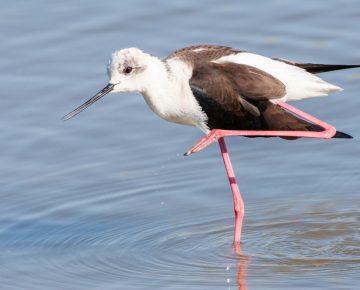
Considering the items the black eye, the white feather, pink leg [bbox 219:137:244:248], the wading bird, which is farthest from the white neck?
pink leg [bbox 219:137:244:248]

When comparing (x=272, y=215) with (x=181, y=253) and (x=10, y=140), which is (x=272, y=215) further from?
(x=10, y=140)

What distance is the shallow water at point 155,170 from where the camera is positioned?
Result: 8.02 metres

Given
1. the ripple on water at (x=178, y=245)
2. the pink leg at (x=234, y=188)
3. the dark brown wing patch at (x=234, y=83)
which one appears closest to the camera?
the ripple on water at (x=178, y=245)

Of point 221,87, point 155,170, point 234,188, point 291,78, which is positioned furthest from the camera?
point 155,170

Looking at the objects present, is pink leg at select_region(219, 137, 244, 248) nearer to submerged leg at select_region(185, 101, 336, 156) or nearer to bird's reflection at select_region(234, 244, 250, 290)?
bird's reflection at select_region(234, 244, 250, 290)

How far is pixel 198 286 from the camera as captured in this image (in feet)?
25.1

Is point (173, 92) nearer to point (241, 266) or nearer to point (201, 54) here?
point (201, 54)

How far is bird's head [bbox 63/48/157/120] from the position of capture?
8320 mm

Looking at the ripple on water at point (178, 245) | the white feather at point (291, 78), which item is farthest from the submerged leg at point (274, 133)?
the ripple on water at point (178, 245)

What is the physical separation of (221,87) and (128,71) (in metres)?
0.65

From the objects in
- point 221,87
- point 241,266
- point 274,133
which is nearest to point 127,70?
point 221,87

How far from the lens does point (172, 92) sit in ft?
27.1

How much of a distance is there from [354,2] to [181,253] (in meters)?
4.36

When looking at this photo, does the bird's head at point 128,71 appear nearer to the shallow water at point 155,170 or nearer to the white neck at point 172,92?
the white neck at point 172,92
